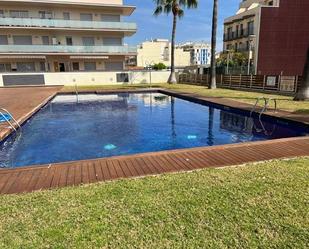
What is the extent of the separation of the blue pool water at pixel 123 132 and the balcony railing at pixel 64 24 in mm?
20856

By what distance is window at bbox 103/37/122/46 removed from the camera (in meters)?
34.7

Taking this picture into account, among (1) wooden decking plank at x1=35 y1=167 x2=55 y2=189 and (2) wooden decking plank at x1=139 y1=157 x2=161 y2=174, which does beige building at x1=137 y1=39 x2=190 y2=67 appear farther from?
(1) wooden decking plank at x1=35 y1=167 x2=55 y2=189

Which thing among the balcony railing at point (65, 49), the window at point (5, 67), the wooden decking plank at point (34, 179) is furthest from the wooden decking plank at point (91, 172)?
the window at point (5, 67)

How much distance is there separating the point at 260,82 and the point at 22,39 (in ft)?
91.5

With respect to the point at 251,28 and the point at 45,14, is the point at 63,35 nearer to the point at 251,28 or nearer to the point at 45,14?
the point at 45,14

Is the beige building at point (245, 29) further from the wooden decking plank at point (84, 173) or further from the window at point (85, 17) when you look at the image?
the wooden decking plank at point (84, 173)

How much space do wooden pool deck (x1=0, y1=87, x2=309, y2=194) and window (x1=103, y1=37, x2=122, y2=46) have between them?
31799 millimetres

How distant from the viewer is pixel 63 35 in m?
33.4

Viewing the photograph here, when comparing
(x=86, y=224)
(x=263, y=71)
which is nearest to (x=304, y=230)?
(x=86, y=224)

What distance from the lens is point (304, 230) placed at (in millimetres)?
2902

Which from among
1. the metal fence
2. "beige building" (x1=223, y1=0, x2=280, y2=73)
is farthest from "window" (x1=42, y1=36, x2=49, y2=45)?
"beige building" (x1=223, y1=0, x2=280, y2=73)

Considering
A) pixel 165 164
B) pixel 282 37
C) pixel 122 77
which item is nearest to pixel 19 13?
pixel 122 77

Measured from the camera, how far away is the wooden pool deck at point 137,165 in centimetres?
431

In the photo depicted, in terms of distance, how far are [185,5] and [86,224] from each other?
30626 millimetres
